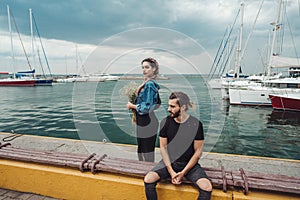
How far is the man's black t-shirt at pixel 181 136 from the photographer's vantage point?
1.96 metres

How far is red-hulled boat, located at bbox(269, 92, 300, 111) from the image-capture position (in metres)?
14.5

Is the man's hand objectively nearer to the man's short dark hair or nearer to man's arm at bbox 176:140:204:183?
man's arm at bbox 176:140:204:183

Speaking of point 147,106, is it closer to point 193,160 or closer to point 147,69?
point 147,69

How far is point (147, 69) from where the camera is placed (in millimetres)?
2254

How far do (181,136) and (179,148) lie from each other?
14 cm

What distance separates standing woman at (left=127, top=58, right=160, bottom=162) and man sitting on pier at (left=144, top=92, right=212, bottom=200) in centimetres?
32

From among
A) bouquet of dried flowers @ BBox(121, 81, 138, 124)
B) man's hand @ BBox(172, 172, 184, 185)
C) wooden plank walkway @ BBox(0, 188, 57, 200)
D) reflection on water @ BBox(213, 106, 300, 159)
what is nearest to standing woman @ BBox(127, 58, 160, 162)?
bouquet of dried flowers @ BBox(121, 81, 138, 124)

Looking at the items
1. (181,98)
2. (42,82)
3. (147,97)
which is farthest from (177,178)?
(42,82)

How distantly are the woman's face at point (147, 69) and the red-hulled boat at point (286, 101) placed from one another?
16.4m

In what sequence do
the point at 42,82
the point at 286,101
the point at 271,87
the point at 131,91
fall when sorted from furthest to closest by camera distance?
the point at 42,82 → the point at 271,87 → the point at 286,101 → the point at 131,91

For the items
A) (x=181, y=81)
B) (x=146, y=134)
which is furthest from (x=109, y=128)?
(x=146, y=134)

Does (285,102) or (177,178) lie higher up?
(177,178)

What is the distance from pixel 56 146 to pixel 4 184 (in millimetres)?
1195

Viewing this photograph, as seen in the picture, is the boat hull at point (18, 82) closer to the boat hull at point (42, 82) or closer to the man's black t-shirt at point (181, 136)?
the boat hull at point (42, 82)
